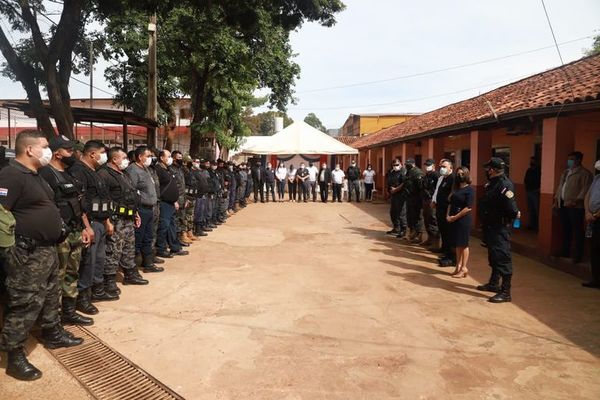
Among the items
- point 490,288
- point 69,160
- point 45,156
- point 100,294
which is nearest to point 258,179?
point 100,294

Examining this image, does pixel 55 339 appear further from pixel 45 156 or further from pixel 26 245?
pixel 45 156

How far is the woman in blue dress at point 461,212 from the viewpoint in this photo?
19.6ft

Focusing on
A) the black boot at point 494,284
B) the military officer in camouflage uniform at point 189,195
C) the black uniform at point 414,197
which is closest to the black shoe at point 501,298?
the black boot at point 494,284

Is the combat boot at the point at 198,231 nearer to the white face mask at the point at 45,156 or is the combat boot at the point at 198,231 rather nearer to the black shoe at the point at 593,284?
the white face mask at the point at 45,156

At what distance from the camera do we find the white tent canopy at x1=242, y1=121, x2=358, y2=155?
18219 millimetres

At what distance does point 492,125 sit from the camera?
9414 millimetres

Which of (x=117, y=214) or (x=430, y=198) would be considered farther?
(x=430, y=198)

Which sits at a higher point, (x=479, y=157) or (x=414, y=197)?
(x=479, y=157)

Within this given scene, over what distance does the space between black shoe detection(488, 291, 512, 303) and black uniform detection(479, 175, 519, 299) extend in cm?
1

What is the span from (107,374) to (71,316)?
3.75 ft

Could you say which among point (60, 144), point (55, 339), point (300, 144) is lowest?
point (55, 339)

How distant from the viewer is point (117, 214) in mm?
4996

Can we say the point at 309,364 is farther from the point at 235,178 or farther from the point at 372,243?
the point at 235,178

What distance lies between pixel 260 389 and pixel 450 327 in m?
2.15
